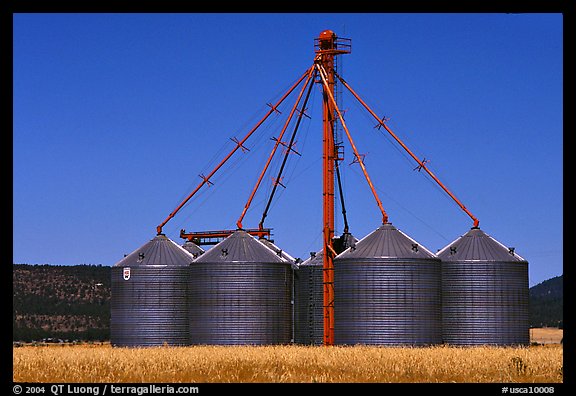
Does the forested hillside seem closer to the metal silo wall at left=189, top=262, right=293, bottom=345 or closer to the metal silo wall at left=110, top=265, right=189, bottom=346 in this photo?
the metal silo wall at left=110, top=265, right=189, bottom=346

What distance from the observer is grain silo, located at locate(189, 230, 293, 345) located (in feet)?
220

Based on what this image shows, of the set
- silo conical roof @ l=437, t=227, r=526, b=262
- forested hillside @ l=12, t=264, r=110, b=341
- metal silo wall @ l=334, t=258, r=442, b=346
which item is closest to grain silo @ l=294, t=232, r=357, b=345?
metal silo wall @ l=334, t=258, r=442, b=346

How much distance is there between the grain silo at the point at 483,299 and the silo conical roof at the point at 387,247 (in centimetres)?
251

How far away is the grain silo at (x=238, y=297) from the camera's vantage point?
67.2 metres

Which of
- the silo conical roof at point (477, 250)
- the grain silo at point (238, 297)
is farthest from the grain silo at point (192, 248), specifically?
the silo conical roof at point (477, 250)

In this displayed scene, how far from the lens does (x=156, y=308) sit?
7106 centimetres

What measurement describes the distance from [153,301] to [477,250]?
22.1 m

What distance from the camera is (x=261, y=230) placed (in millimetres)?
77938

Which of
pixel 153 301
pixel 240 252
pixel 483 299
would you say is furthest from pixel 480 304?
pixel 153 301

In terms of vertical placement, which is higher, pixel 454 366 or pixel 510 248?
pixel 510 248
